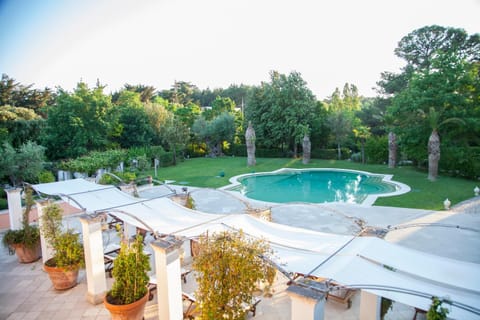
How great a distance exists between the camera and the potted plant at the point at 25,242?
7738 mm

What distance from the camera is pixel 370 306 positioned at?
486 cm

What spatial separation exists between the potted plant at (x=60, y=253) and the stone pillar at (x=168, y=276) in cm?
278

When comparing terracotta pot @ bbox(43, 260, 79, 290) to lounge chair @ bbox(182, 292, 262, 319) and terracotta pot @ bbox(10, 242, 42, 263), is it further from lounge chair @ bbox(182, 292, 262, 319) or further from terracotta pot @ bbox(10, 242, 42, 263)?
lounge chair @ bbox(182, 292, 262, 319)

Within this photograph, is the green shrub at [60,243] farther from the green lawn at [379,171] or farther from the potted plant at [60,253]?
the green lawn at [379,171]

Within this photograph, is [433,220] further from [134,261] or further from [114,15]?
[114,15]

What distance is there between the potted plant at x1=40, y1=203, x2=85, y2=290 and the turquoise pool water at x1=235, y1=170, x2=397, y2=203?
11.5m

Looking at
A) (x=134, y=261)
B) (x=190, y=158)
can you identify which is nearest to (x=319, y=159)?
(x=190, y=158)

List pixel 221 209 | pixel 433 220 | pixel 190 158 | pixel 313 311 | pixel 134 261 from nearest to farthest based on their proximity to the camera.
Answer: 1. pixel 313 311
2. pixel 134 261
3. pixel 433 220
4. pixel 221 209
5. pixel 190 158

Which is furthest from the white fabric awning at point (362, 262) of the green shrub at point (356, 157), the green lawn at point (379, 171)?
the green shrub at point (356, 157)

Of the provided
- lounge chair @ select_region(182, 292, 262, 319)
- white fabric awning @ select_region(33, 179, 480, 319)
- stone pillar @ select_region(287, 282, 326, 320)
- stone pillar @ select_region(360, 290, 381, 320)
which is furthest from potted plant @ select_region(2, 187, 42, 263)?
stone pillar @ select_region(360, 290, 381, 320)

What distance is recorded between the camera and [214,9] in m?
5.60

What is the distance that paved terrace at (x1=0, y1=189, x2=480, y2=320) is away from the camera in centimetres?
565

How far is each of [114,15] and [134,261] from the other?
377cm

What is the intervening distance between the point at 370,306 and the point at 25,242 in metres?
8.20
